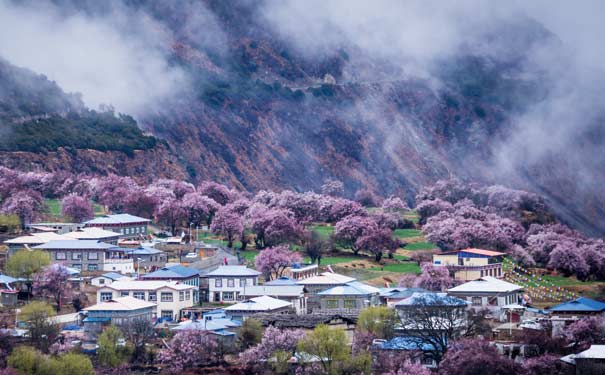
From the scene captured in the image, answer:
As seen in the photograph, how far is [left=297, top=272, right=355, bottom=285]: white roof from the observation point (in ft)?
262

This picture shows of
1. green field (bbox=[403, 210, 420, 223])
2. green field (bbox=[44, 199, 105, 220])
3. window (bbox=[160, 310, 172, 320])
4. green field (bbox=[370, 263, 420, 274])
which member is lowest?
window (bbox=[160, 310, 172, 320])

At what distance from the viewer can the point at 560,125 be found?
199 metres

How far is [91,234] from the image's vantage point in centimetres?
9075

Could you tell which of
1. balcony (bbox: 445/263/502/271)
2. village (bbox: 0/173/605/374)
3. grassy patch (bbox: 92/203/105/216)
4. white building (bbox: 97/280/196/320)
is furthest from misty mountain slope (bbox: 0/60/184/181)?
white building (bbox: 97/280/196/320)

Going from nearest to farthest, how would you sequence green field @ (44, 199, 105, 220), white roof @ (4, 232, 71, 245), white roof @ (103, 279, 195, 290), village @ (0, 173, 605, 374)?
village @ (0, 173, 605, 374)
white roof @ (103, 279, 195, 290)
white roof @ (4, 232, 71, 245)
green field @ (44, 199, 105, 220)

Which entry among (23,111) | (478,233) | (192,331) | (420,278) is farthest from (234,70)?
(192,331)

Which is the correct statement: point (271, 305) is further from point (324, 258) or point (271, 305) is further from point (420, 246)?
point (420, 246)

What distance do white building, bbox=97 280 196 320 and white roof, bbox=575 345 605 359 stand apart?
22.8m

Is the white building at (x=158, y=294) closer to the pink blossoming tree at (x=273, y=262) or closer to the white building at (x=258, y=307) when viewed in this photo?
the white building at (x=258, y=307)

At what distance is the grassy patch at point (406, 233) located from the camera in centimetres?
10871

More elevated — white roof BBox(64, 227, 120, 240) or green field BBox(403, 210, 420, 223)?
green field BBox(403, 210, 420, 223)

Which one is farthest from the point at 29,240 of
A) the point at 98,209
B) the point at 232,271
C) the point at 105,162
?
the point at 105,162

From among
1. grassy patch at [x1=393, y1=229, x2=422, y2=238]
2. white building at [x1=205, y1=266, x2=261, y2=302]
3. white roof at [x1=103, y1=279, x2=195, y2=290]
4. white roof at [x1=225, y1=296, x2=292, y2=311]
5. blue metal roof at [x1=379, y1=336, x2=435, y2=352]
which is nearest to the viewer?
blue metal roof at [x1=379, y1=336, x2=435, y2=352]

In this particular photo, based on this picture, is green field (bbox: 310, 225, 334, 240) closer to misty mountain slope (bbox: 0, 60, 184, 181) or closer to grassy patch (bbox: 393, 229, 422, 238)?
grassy patch (bbox: 393, 229, 422, 238)
